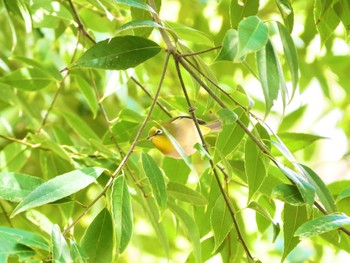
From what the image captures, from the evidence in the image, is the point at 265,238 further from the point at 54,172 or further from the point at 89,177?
the point at 89,177

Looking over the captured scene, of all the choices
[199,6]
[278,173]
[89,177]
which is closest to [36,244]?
[89,177]

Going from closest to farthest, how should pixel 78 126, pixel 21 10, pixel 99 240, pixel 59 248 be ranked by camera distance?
pixel 59 248 < pixel 99 240 < pixel 21 10 < pixel 78 126

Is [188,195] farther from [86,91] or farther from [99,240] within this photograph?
[86,91]

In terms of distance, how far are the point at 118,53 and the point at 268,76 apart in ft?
0.44

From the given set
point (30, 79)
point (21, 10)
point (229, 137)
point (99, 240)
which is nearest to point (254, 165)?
point (229, 137)

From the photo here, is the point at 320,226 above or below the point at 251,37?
below

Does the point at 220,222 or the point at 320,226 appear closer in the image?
the point at 320,226

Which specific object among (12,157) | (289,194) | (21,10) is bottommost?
(12,157)

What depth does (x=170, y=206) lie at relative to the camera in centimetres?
70

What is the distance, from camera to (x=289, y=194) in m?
0.56

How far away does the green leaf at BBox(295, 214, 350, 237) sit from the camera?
0.51m

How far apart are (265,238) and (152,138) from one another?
0.76 meters

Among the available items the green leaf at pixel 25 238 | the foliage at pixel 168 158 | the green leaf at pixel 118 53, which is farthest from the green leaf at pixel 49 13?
the green leaf at pixel 25 238

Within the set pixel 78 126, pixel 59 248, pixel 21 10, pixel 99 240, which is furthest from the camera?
pixel 78 126
